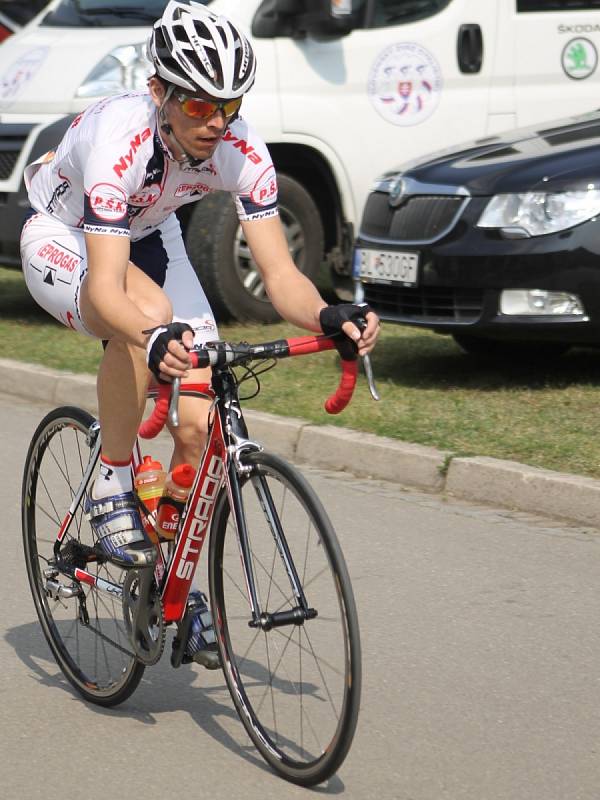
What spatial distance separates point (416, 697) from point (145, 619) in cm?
79

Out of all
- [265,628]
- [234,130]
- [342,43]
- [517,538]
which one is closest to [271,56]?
[342,43]

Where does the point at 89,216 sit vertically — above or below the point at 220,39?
below

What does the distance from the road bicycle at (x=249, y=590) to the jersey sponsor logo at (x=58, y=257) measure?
0.47 metres

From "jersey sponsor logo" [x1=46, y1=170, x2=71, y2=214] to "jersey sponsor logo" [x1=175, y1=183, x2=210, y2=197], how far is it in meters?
0.33

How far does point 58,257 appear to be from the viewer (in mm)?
4277

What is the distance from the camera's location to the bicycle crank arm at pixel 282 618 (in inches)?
145

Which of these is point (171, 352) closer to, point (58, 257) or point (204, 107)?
point (204, 107)

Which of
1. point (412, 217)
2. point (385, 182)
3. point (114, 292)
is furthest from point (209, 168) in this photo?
point (385, 182)

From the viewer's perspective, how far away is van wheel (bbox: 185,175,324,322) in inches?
379

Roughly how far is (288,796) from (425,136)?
688 centimetres

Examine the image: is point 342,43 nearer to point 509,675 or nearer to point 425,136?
point 425,136

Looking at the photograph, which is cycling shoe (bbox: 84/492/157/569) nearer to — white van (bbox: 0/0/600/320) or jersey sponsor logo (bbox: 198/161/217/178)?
jersey sponsor logo (bbox: 198/161/217/178)

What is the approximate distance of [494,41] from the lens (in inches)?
389

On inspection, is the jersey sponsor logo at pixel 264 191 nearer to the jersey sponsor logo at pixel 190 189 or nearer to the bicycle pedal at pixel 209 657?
the jersey sponsor logo at pixel 190 189
